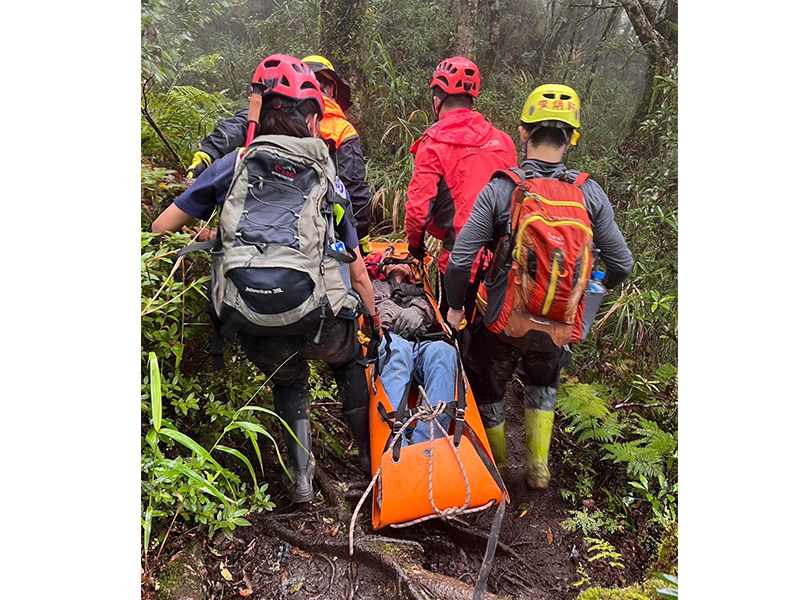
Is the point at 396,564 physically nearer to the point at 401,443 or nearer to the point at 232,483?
the point at 401,443

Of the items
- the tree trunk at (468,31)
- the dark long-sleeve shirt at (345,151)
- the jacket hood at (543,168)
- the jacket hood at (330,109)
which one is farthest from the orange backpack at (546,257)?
the tree trunk at (468,31)

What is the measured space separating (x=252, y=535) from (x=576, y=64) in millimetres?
8029

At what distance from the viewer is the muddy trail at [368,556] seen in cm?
217

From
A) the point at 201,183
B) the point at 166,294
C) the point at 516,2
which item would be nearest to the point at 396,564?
the point at 166,294

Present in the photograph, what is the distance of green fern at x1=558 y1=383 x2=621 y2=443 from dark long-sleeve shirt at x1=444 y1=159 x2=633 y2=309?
1.01m

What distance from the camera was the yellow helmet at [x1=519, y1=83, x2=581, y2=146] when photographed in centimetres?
252

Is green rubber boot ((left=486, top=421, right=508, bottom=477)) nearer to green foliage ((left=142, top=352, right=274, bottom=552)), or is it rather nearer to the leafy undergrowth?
the leafy undergrowth

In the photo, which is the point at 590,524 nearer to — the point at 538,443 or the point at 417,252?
the point at 538,443

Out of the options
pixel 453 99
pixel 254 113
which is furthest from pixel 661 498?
pixel 254 113

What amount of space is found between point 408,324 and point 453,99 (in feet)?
6.00

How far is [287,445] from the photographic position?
277 cm

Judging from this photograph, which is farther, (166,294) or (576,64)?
(576,64)

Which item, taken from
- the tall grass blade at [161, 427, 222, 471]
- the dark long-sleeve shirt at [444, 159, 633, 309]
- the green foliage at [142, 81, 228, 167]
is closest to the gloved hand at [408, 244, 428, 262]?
the dark long-sleeve shirt at [444, 159, 633, 309]

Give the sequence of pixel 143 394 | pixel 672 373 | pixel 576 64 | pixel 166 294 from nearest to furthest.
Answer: pixel 143 394 → pixel 166 294 → pixel 672 373 → pixel 576 64
